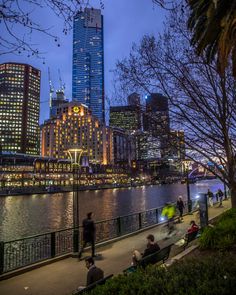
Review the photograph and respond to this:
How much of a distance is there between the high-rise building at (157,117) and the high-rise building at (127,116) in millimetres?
430

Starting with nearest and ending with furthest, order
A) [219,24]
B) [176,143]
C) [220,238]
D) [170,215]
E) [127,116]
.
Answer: [219,24] < [220,238] < [127,116] < [176,143] < [170,215]

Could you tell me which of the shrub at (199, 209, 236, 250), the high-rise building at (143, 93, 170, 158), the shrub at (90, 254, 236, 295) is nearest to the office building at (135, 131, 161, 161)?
the high-rise building at (143, 93, 170, 158)

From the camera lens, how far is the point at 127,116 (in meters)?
17.0

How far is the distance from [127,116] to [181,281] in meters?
12.7

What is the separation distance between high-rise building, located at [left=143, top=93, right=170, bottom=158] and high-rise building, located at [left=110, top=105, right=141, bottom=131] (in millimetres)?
430

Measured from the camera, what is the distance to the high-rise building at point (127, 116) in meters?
16.5

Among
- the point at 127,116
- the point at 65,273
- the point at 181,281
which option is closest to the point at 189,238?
the point at 65,273

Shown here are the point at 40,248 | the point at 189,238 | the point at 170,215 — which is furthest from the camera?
the point at 170,215

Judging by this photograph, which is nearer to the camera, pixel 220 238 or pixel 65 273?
pixel 220 238

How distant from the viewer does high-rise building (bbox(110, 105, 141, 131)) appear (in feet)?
54.0

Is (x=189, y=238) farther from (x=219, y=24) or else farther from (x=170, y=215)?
(x=219, y=24)

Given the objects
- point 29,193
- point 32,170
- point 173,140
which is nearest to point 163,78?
point 173,140

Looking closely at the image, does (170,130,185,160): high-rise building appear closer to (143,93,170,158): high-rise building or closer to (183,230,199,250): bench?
(143,93,170,158): high-rise building

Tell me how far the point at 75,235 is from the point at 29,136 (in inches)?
6917
